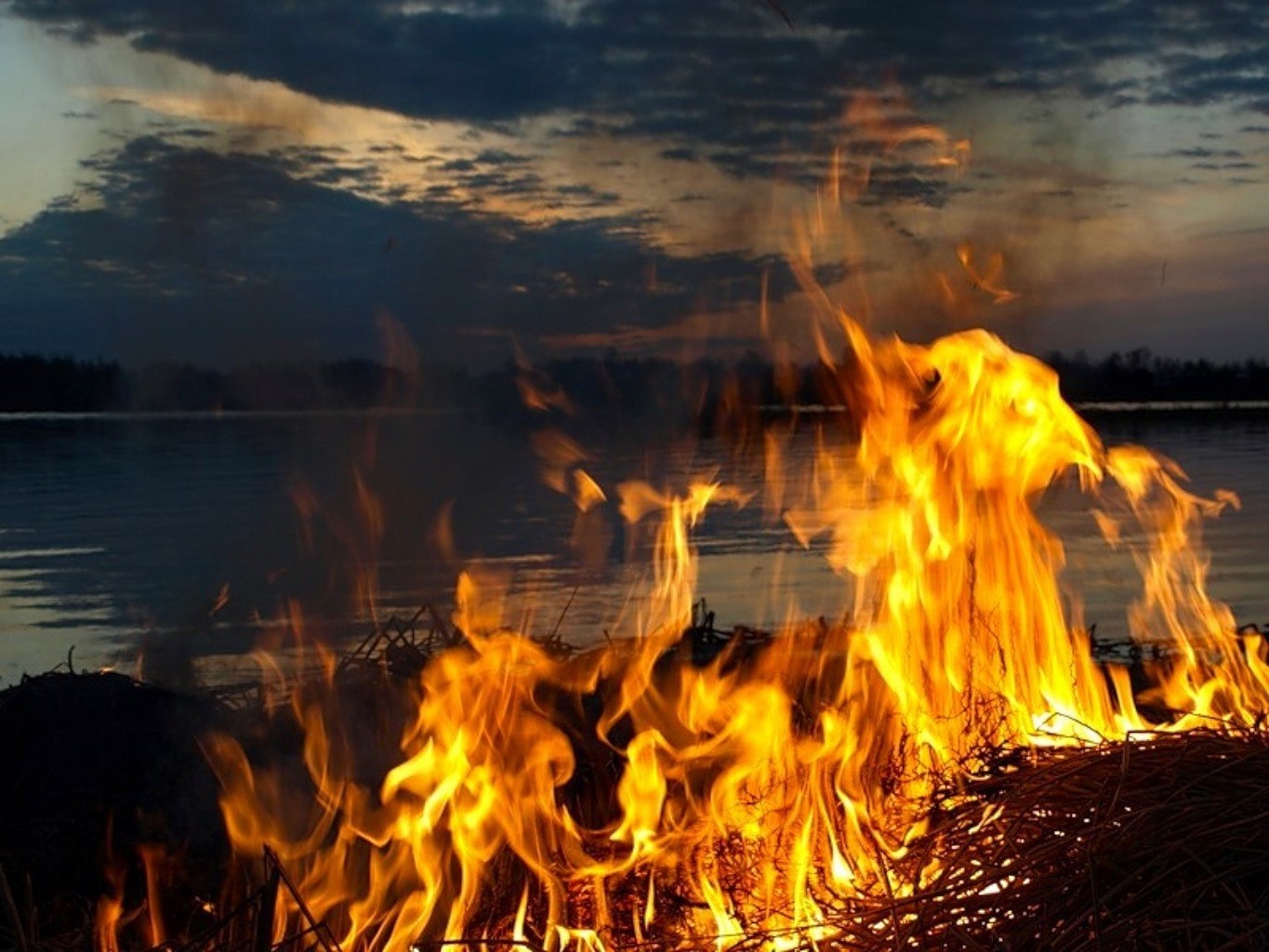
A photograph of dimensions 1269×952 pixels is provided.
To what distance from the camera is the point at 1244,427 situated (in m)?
56.4

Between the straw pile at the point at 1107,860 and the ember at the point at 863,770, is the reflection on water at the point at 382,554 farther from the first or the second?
the straw pile at the point at 1107,860

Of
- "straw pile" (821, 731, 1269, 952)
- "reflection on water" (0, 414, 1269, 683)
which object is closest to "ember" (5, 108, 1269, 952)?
"straw pile" (821, 731, 1269, 952)

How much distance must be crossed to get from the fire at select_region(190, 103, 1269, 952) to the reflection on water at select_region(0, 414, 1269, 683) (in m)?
3.80

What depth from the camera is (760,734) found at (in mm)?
5383

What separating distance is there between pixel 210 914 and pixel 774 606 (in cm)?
891

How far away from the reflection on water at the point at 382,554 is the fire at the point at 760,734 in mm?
3795

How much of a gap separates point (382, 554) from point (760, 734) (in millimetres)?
11327

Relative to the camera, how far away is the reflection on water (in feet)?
43.3

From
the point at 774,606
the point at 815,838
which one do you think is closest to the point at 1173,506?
the point at 815,838

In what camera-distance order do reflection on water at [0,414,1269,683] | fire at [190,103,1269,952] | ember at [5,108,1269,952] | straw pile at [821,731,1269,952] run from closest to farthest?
straw pile at [821,731,1269,952], ember at [5,108,1269,952], fire at [190,103,1269,952], reflection on water at [0,414,1269,683]

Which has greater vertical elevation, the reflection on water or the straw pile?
the straw pile

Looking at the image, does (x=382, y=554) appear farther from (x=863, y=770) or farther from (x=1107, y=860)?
Result: (x=1107, y=860)

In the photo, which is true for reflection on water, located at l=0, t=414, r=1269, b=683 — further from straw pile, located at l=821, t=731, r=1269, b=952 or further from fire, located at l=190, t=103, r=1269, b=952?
straw pile, located at l=821, t=731, r=1269, b=952

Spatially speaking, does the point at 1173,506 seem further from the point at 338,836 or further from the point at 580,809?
the point at 338,836
